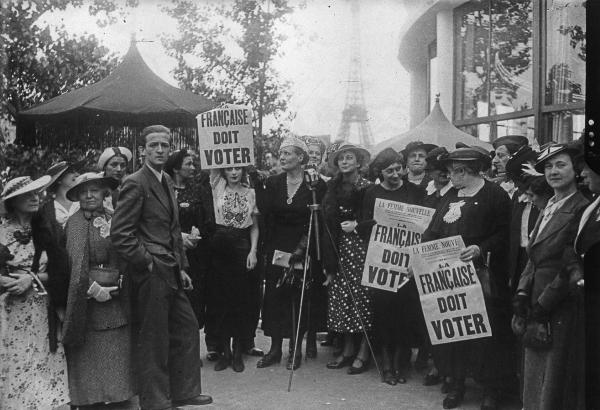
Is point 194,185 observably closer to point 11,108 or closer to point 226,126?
point 226,126

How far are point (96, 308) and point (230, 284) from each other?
1618 millimetres

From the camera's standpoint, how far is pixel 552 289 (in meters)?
3.70

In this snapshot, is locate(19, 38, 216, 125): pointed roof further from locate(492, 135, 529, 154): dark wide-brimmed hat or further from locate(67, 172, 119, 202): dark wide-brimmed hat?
locate(492, 135, 529, 154): dark wide-brimmed hat

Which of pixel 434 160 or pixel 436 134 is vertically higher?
pixel 436 134

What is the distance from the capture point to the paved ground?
186 inches

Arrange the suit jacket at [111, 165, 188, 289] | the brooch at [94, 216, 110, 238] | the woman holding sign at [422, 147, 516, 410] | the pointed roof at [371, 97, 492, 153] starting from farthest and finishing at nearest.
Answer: the pointed roof at [371, 97, 492, 153], the woman holding sign at [422, 147, 516, 410], the brooch at [94, 216, 110, 238], the suit jacket at [111, 165, 188, 289]

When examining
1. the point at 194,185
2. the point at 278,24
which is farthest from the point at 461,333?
the point at 278,24

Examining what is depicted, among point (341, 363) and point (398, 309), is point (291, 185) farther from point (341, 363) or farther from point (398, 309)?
point (341, 363)

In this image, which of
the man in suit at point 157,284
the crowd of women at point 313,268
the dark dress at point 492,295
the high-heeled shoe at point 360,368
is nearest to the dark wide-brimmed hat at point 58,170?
the crowd of women at point 313,268

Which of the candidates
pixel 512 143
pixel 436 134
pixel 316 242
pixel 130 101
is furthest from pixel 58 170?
pixel 436 134

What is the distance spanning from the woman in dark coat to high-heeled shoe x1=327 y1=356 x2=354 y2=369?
0.38m

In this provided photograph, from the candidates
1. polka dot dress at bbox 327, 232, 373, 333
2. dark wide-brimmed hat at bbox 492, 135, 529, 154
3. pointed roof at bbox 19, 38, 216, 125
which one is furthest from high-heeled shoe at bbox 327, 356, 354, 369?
pointed roof at bbox 19, 38, 216, 125

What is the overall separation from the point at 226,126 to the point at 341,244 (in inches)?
58.8

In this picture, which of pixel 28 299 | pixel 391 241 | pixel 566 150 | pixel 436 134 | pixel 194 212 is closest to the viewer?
pixel 566 150
